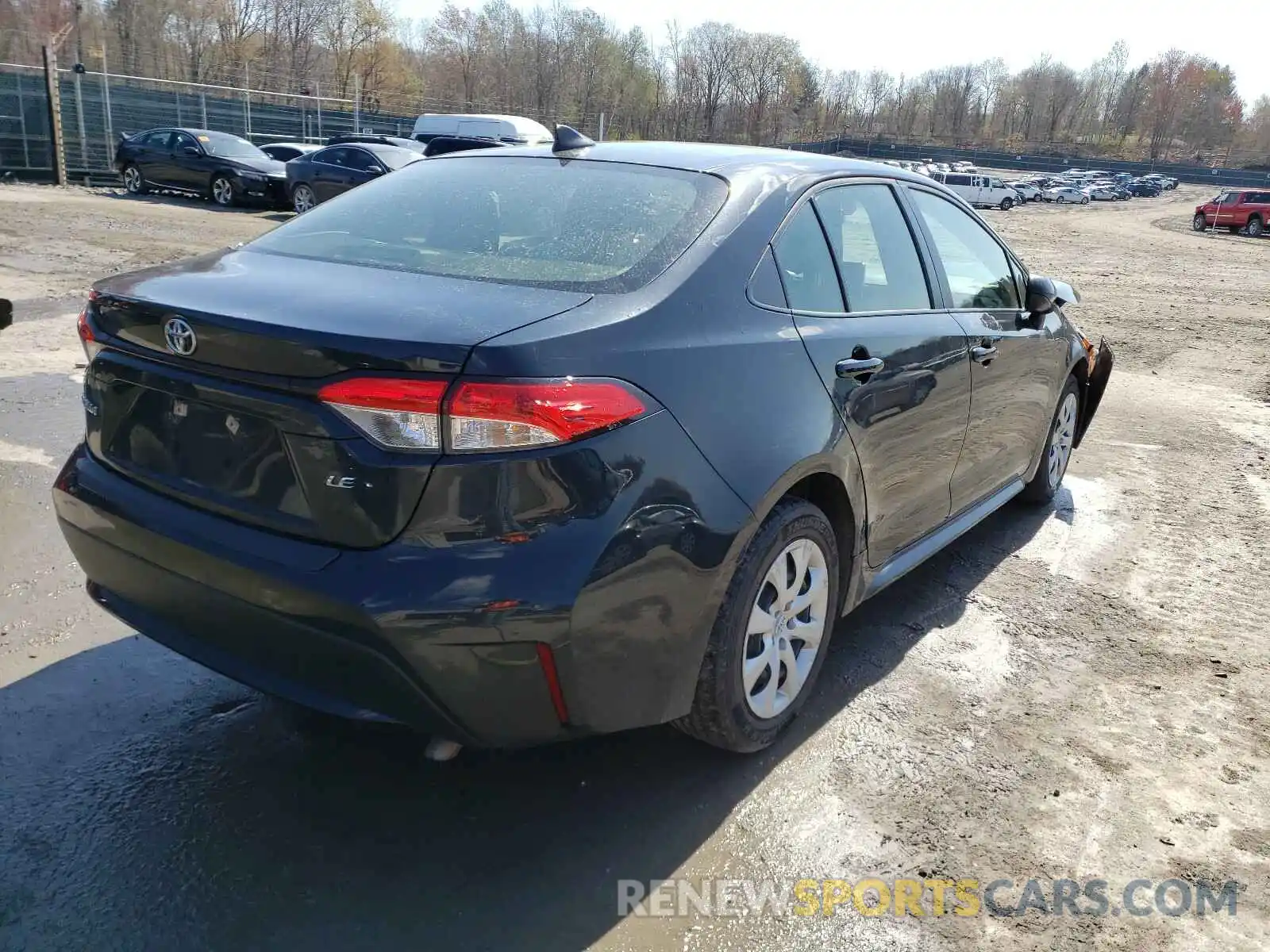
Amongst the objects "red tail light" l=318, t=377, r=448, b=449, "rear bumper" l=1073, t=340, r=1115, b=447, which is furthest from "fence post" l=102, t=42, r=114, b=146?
"red tail light" l=318, t=377, r=448, b=449

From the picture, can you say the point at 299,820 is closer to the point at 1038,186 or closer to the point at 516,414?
the point at 516,414

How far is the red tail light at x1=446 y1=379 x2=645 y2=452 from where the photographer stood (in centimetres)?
212

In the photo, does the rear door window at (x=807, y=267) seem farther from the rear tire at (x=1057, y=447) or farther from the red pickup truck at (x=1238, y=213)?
the red pickup truck at (x=1238, y=213)

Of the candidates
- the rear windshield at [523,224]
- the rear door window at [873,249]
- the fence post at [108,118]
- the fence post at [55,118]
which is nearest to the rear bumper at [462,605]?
the rear windshield at [523,224]

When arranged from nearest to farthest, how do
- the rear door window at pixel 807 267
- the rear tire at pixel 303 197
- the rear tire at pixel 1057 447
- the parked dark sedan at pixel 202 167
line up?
the rear door window at pixel 807 267 < the rear tire at pixel 1057 447 < the rear tire at pixel 303 197 < the parked dark sedan at pixel 202 167

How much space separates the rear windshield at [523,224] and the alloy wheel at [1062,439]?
3108 millimetres

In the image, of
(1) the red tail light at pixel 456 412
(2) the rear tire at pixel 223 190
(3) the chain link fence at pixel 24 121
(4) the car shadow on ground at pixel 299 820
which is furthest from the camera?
(3) the chain link fence at pixel 24 121

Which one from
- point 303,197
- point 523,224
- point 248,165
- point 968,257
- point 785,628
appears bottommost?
point 303,197

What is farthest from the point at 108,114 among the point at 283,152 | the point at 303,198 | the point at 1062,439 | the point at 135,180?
the point at 1062,439

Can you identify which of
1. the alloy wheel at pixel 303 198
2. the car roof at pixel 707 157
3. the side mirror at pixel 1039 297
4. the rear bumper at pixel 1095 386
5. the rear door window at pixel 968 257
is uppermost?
the car roof at pixel 707 157

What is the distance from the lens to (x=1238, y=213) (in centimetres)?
3872

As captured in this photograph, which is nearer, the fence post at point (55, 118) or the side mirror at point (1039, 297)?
the side mirror at point (1039, 297)

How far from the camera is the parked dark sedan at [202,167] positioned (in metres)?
20.5

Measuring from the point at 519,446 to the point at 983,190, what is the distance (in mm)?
53219
